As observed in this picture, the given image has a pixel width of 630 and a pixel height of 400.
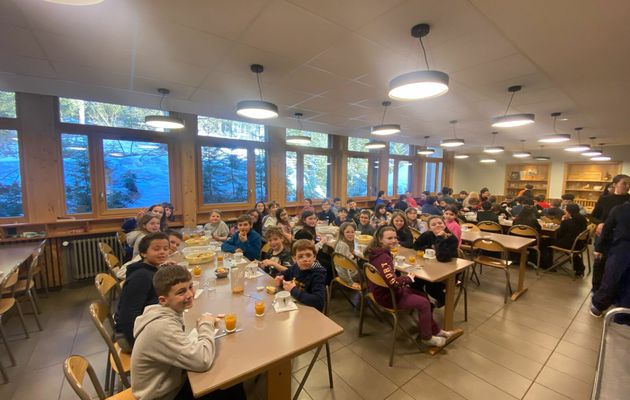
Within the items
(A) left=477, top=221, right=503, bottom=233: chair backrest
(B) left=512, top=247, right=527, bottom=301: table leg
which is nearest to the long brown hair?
(B) left=512, top=247, right=527, bottom=301: table leg

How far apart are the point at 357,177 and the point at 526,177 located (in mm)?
8467

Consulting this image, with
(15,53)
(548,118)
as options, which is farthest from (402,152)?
(15,53)

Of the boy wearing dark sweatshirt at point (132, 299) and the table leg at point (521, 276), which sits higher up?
the boy wearing dark sweatshirt at point (132, 299)

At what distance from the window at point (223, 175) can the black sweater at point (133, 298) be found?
4381 mm

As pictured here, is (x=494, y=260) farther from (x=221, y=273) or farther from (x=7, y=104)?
(x=7, y=104)

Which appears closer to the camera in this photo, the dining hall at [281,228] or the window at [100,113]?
the dining hall at [281,228]

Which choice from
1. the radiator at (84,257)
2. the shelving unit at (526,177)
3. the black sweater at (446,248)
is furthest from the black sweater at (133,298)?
the shelving unit at (526,177)

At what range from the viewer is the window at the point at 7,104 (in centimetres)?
394

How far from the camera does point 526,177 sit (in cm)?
1153

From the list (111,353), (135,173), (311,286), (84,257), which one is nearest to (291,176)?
(135,173)

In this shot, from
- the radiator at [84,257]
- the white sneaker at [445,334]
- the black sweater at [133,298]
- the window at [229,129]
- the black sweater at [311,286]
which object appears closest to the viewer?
the black sweater at [133,298]

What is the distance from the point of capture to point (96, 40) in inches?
94.8

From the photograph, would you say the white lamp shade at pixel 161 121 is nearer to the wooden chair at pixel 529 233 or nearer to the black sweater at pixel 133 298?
the black sweater at pixel 133 298

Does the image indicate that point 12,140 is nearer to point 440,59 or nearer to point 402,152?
point 440,59
